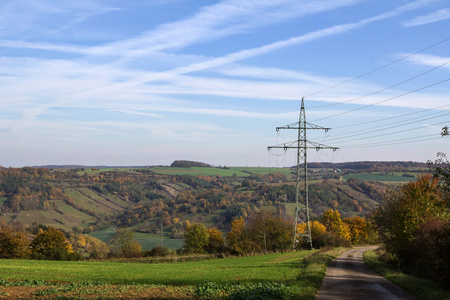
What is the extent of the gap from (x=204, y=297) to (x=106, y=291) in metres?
7.68

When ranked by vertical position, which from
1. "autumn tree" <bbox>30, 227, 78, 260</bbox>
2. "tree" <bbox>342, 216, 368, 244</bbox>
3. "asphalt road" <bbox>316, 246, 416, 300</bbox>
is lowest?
"tree" <bbox>342, 216, 368, 244</bbox>

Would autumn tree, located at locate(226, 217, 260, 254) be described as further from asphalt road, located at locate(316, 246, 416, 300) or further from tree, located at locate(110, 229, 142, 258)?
asphalt road, located at locate(316, 246, 416, 300)

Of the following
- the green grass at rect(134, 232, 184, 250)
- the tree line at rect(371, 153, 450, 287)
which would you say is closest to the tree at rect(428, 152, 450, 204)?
the tree line at rect(371, 153, 450, 287)

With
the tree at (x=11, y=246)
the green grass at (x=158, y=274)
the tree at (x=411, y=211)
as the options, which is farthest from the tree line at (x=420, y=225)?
the tree at (x=11, y=246)

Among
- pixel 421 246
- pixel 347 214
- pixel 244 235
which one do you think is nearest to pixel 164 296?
pixel 421 246

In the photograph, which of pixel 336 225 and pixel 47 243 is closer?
pixel 47 243

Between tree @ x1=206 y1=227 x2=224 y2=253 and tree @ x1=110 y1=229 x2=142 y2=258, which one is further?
tree @ x1=206 y1=227 x2=224 y2=253

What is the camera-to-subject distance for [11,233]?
3009 inches

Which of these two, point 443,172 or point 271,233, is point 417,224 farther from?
point 271,233

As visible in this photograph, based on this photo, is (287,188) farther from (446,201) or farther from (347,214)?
(446,201)

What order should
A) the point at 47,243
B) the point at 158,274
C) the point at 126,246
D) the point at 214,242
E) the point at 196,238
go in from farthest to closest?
the point at 214,242
the point at 196,238
the point at 126,246
the point at 47,243
the point at 158,274

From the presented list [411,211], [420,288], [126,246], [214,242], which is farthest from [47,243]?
[420,288]

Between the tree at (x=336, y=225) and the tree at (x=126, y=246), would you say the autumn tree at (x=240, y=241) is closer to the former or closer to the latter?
the tree at (x=126, y=246)

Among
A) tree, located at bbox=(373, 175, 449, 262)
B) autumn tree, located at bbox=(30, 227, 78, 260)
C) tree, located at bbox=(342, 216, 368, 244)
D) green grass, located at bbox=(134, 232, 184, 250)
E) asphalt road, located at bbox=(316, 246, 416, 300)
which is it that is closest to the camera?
asphalt road, located at bbox=(316, 246, 416, 300)
